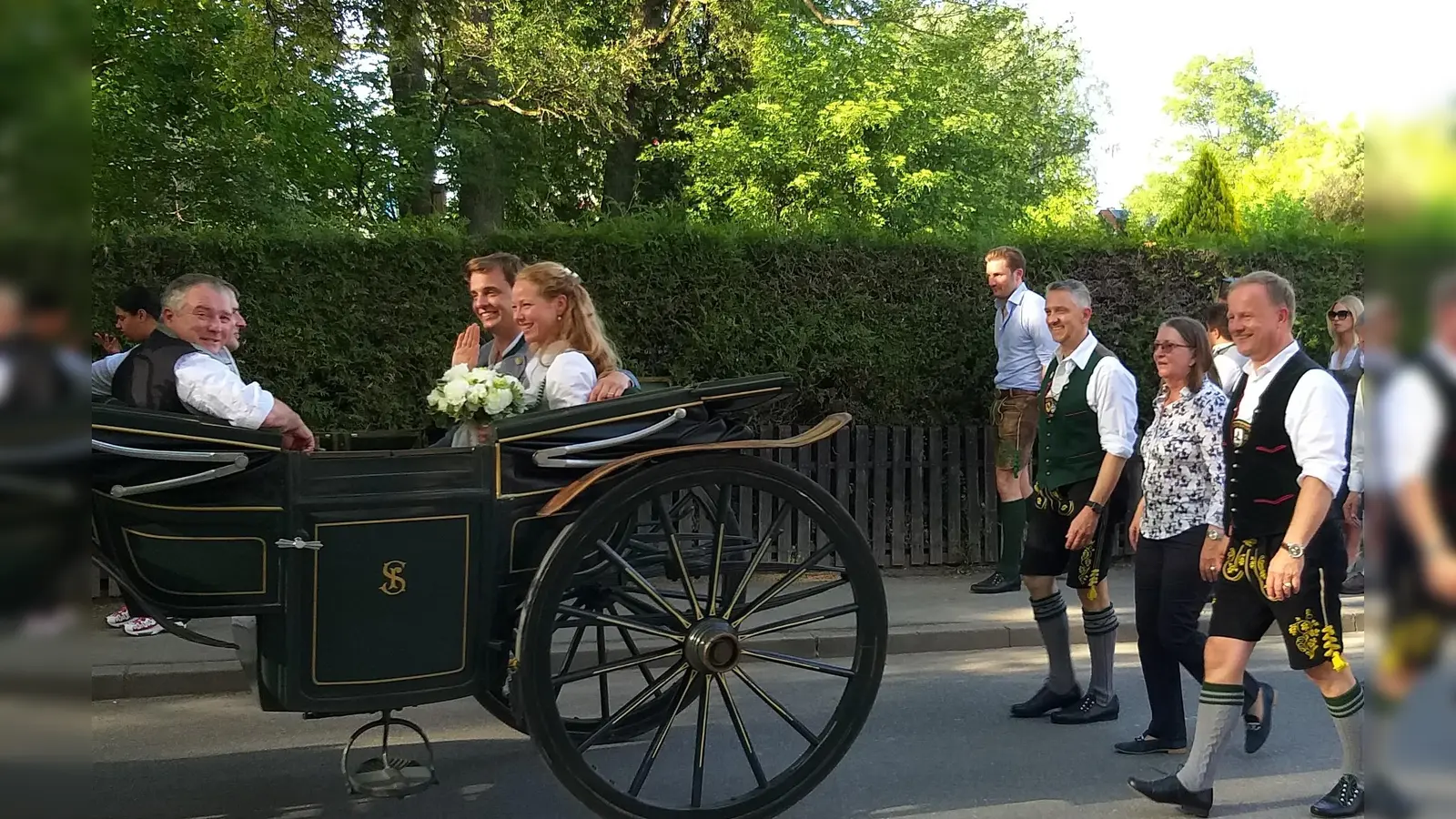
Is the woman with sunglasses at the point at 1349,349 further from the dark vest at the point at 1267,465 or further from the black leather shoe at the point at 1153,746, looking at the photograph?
the dark vest at the point at 1267,465

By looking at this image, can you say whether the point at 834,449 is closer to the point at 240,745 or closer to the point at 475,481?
the point at 240,745

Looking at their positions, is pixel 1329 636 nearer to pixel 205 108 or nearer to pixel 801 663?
pixel 801 663

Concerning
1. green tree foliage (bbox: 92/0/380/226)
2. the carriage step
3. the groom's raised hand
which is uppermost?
green tree foliage (bbox: 92/0/380/226)

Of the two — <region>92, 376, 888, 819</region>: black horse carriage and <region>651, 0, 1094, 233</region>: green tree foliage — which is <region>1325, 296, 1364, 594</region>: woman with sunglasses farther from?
<region>651, 0, 1094, 233</region>: green tree foliage

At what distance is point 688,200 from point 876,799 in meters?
13.9

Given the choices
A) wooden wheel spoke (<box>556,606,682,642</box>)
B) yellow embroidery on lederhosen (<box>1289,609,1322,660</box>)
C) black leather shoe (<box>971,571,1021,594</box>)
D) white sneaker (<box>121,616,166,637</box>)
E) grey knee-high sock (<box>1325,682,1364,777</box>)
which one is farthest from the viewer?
black leather shoe (<box>971,571,1021,594</box>)

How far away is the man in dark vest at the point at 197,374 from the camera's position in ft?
11.6

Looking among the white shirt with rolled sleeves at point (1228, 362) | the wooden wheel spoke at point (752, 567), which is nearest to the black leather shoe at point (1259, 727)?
the white shirt with rolled sleeves at point (1228, 362)

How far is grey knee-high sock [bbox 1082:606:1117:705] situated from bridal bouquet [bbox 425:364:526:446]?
2.74m

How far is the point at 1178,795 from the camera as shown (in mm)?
3914

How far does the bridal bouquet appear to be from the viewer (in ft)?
12.4

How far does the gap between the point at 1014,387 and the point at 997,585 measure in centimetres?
138

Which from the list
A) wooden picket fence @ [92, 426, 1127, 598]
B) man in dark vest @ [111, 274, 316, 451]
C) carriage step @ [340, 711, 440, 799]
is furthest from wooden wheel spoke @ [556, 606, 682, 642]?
wooden picket fence @ [92, 426, 1127, 598]

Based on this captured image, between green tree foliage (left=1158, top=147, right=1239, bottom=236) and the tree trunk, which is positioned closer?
the tree trunk
